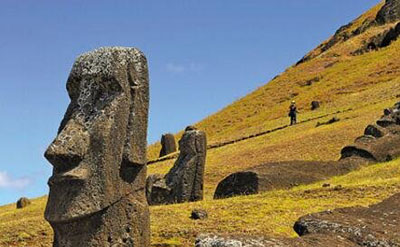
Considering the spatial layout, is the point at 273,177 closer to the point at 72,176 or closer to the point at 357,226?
Result: the point at 72,176

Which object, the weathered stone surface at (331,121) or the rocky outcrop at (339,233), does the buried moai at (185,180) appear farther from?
the weathered stone surface at (331,121)

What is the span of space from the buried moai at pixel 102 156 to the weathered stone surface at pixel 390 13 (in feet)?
307

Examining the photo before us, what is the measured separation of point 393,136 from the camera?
107ft

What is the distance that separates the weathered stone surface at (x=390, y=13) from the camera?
9988 centimetres

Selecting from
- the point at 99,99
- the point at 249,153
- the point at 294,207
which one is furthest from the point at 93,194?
the point at 249,153

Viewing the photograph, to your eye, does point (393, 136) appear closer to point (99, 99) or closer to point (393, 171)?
point (393, 171)

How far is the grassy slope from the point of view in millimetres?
19031

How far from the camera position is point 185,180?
2653cm

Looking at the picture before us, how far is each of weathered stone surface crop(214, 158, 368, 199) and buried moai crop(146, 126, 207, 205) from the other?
118 cm

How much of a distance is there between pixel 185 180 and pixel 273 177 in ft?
10.8

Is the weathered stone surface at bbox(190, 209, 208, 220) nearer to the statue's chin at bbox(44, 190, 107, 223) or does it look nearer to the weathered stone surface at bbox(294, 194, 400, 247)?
the statue's chin at bbox(44, 190, 107, 223)

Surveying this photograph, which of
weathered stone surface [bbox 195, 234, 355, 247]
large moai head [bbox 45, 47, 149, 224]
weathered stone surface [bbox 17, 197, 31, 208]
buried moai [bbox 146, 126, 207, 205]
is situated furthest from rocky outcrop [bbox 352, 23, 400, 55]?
weathered stone surface [bbox 195, 234, 355, 247]

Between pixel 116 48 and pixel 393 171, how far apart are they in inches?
693

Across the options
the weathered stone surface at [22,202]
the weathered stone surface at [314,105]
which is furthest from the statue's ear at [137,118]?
the weathered stone surface at [314,105]
